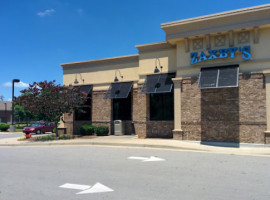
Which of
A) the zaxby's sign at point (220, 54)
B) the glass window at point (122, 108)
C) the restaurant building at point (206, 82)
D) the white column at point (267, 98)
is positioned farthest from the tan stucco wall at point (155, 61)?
the white column at point (267, 98)

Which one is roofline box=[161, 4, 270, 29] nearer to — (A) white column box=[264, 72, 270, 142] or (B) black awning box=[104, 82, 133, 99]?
(A) white column box=[264, 72, 270, 142]

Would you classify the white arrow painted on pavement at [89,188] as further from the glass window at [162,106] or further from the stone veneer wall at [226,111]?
the glass window at [162,106]

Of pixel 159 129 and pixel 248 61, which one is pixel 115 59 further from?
pixel 248 61

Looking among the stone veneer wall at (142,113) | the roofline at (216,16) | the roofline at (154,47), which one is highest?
the roofline at (216,16)

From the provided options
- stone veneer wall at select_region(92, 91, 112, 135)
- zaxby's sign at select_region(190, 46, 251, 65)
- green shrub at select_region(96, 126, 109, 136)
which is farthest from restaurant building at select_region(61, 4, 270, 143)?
green shrub at select_region(96, 126, 109, 136)

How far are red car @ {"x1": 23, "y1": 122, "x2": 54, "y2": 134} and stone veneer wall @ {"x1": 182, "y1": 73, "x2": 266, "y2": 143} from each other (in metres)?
18.0

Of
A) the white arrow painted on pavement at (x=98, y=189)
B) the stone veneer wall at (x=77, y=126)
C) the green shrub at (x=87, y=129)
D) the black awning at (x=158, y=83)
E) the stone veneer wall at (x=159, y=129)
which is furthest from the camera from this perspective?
the stone veneer wall at (x=77, y=126)

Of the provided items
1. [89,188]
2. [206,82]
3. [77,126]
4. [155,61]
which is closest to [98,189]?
[89,188]

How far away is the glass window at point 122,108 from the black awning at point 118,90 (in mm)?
803

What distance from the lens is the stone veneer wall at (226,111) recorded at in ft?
42.0

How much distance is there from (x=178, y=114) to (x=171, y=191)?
939 centimetres

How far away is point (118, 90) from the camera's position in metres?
18.5

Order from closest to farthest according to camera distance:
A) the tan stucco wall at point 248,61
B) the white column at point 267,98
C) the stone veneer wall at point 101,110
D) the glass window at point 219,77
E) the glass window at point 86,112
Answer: the white column at point 267,98 < the glass window at point 219,77 < the tan stucco wall at point 248,61 < the stone veneer wall at point 101,110 < the glass window at point 86,112

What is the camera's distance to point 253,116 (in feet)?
42.2
